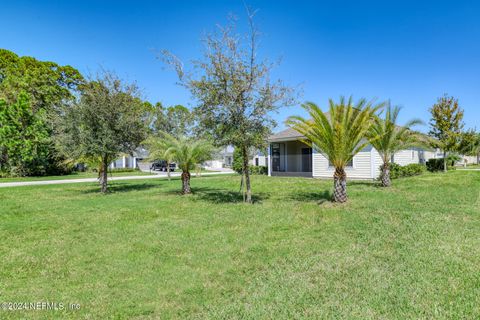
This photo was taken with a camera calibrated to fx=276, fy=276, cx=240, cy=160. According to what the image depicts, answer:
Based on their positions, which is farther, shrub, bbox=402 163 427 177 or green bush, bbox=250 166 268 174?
green bush, bbox=250 166 268 174

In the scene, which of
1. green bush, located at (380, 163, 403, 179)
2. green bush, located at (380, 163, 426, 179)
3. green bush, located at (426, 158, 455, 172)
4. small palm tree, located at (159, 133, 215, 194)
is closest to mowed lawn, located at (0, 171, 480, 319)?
small palm tree, located at (159, 133, 215, 194)

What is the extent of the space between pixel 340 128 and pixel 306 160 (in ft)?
48.2

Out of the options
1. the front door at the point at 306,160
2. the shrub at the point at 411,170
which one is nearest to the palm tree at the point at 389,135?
the shrub at the point at 411,170

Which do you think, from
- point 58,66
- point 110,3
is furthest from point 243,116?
point 58,66

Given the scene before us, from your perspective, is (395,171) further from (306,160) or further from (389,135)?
(306,160)

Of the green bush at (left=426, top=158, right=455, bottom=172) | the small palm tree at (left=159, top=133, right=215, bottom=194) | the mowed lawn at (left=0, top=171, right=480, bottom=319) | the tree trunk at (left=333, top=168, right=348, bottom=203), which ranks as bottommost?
the mowed lawn at (left=0, top=171, right=480, bottom=319)

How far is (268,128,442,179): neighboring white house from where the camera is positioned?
1786cm

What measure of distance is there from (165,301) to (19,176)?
108 ft

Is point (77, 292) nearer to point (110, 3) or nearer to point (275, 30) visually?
point (275, 30)

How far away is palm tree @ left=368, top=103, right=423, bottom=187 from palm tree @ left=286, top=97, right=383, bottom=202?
4468 millimetres

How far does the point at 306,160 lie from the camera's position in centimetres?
2327

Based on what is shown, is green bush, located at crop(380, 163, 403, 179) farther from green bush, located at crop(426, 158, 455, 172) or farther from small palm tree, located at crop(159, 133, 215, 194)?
small palm tree, located at crop(159, 133, 215, 194)

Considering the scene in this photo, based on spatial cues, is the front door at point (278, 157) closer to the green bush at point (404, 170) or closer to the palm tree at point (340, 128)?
the green bush at point (404, 170)

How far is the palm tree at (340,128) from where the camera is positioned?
29.5ft
